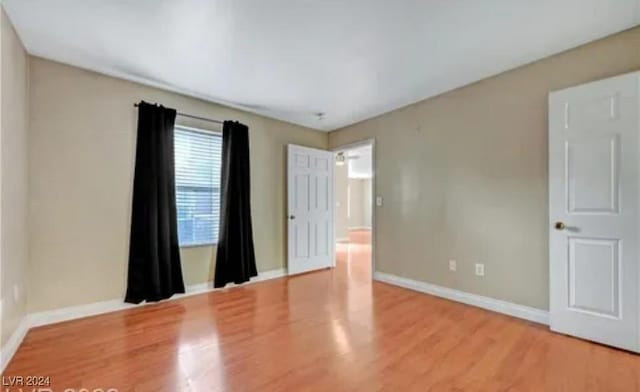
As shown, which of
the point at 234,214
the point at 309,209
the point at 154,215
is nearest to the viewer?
the point at 154,215

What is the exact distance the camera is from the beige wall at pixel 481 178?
290cm

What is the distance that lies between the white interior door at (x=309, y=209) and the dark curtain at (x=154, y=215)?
1804 mm

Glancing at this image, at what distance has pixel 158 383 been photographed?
1932mm

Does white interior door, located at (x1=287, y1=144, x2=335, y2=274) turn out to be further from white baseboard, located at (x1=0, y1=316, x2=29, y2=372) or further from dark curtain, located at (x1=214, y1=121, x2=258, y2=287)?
white baseboard, located at (x1=0, y1=316, x2=29, y2=372)

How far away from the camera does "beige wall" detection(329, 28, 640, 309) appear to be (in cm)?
290

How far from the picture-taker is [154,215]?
334 centimetres

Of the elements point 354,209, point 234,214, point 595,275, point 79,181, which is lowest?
point 595,275

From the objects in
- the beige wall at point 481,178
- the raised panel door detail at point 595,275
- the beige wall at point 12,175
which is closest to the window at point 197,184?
the beige wall at point 12,175

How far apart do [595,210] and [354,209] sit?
10331 mm

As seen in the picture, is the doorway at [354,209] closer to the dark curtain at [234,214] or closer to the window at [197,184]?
the dark curtain at [234,214]

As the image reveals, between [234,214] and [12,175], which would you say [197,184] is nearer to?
[234,214]

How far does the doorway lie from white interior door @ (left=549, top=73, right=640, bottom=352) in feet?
7.75

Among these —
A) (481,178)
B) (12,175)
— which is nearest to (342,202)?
(481,178)

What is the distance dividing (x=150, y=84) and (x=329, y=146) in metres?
2.96
